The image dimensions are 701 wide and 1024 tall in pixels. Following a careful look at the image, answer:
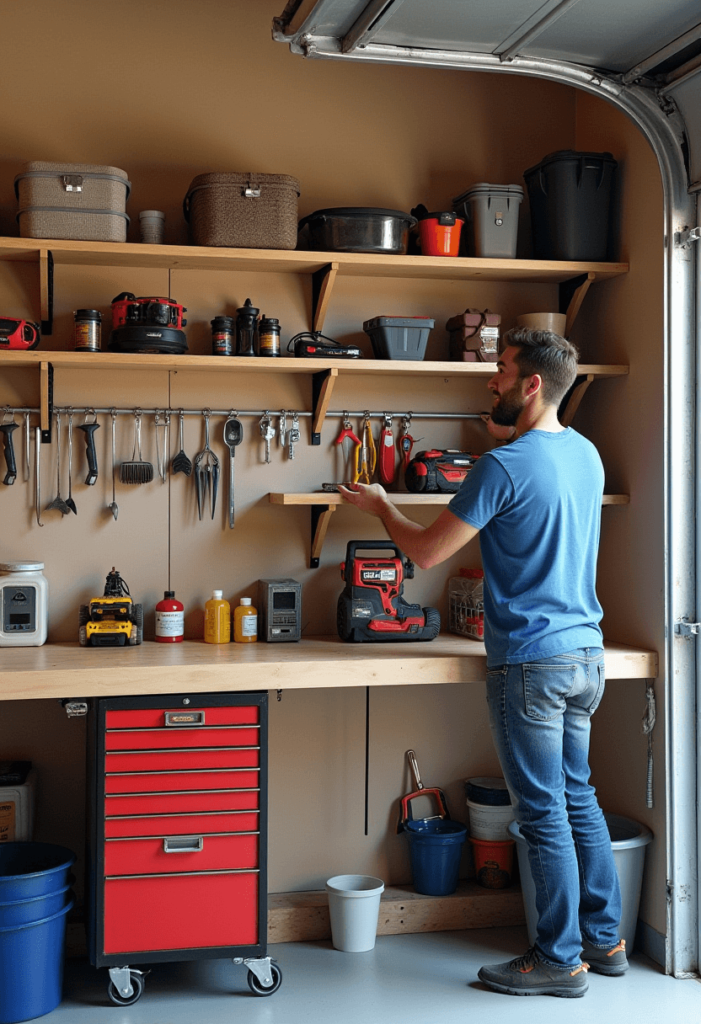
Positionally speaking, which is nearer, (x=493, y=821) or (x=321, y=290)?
(x=321, y=290)

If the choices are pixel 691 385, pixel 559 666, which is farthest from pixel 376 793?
pixel 691 385

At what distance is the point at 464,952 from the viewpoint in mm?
3490

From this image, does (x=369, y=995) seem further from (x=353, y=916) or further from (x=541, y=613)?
(x=541, y=613)

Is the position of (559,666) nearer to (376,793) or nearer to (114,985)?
(376,793)

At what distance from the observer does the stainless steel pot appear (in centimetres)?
350

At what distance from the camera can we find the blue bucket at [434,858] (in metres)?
3.66

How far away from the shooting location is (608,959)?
127 inches

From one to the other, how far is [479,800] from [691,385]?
171 centimetres

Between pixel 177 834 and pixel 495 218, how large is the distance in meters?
2.38

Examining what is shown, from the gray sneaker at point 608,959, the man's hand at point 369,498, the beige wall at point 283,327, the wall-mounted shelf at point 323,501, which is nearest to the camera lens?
the gray sneaker at point 608,959

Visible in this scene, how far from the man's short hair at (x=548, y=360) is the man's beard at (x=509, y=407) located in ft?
0.21

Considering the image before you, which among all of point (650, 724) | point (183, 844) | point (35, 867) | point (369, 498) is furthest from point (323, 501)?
point (35, 867)

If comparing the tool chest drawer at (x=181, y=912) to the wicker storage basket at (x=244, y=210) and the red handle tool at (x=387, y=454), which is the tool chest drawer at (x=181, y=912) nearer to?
the red handle tool at (x=387, y=454)

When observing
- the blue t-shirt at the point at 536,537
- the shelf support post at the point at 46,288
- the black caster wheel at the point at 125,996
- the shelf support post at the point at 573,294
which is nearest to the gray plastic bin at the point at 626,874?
the blue t-shirt at the point at 536,537
